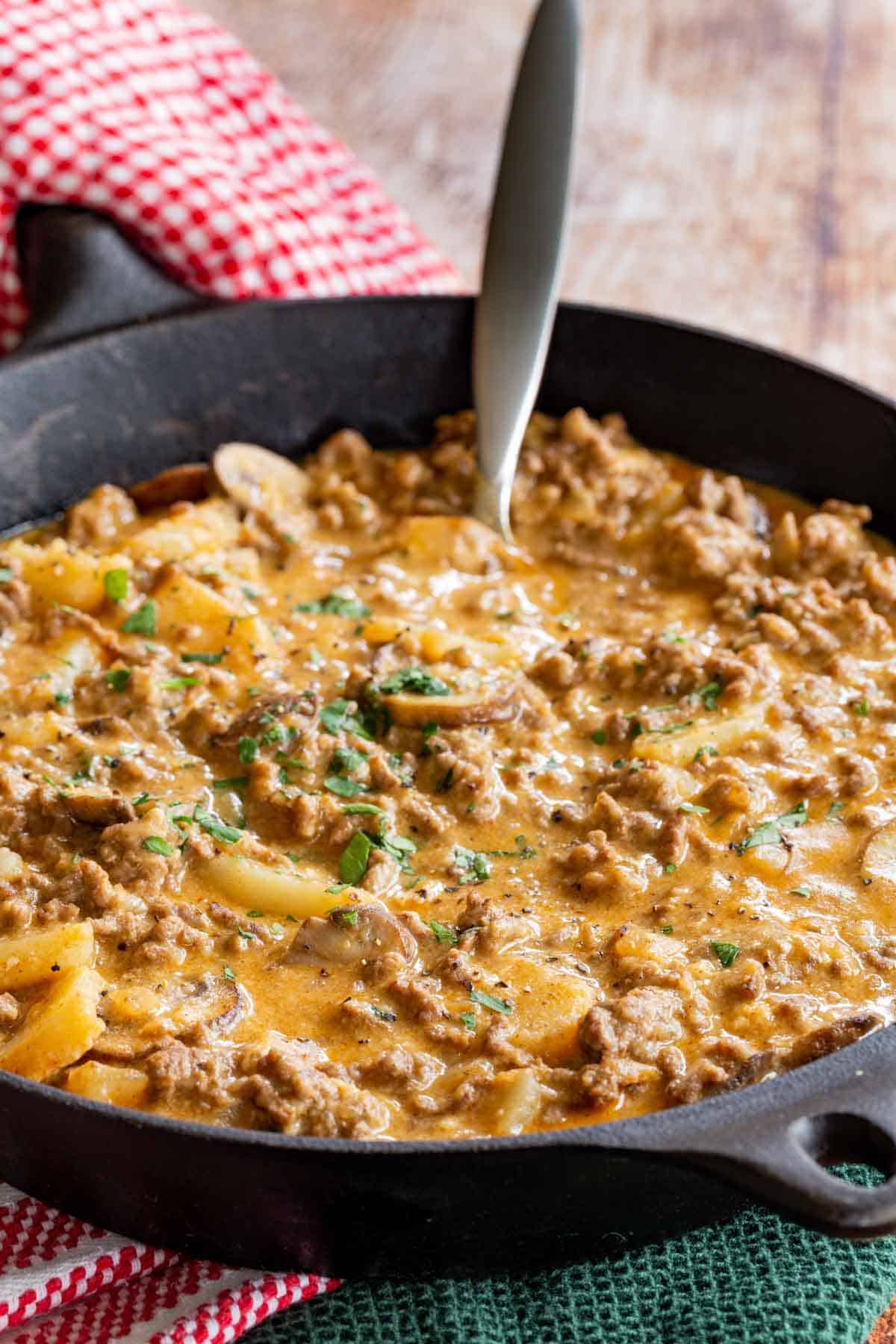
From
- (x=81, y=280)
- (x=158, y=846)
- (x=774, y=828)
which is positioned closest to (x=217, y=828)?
(x=158, y=846)

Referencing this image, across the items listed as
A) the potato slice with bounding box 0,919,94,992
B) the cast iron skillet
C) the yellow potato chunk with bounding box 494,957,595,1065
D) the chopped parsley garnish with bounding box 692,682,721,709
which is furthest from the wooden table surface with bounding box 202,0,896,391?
the potato slice with bounding box 0,919,94,992

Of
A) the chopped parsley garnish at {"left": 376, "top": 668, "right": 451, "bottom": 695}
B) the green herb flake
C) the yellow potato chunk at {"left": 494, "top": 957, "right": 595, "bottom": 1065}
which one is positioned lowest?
the green herb flake

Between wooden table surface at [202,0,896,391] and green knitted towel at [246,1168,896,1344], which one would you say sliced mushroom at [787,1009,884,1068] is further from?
wooden table surface at [202,0,896,391]

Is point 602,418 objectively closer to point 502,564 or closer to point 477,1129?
point 502,564

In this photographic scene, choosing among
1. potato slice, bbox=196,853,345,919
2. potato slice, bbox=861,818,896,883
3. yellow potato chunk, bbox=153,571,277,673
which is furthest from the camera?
yellow potato chunk, bbox=153,571,277,673

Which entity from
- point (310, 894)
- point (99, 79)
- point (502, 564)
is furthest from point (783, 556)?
point (99, 79)

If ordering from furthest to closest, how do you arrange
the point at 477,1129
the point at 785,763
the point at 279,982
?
1. the point at 785,763
2. the point at 279,982
3. the point at 477,1129

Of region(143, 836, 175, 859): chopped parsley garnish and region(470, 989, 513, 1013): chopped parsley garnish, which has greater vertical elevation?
region(470, 989, 513, 1013): chopped parsley garnish
